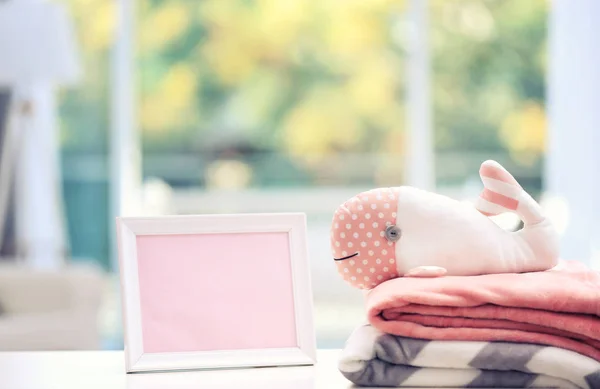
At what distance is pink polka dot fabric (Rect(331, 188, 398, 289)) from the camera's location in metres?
0.79

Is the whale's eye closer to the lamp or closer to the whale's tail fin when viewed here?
the whale's tail fin

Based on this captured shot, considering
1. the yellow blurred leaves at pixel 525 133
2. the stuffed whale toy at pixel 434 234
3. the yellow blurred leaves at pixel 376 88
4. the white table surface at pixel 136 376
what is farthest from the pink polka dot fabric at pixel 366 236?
the yellow blurred leaves at pixel 525 133

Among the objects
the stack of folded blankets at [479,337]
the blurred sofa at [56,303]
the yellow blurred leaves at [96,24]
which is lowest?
the blurred sofa at [56,303]

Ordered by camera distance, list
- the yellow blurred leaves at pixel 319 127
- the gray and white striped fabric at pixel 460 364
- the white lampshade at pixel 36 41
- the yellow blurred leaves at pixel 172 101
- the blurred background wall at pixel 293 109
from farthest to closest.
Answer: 1. the yellow blurred leaves at pixel 319 127
2. the yellow blurred leaves at pixel 172 101
3. the blurred background wall at pixel 293 109
4. the white lampshade at pixel 36 41
5. the gray and white striped fabric at pixel 460 364

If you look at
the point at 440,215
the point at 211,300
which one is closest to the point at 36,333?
the point at 211,300

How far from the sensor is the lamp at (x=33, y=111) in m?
3.43

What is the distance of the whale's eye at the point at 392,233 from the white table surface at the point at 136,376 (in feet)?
0.45

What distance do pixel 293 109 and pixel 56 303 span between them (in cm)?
301

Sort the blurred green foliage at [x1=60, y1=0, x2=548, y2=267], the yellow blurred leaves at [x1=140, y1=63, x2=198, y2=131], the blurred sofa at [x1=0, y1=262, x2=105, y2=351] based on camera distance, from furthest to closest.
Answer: the yellow blurred leaves at [x1=140, y1=63, x2=198, y2=131]
the blurred green foliage at [x1=60, y1=0, x2=548, y2=267]
the blurred sofa at [x1=0, y1=262, x2=105, y2=351]

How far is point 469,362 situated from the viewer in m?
0.73

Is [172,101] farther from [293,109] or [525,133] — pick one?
[525,133]

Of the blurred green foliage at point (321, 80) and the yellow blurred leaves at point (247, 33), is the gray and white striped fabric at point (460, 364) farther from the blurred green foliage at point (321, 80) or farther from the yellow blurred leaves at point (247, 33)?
the yellow blurred leaves at point (247, 33)

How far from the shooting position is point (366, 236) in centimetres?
79

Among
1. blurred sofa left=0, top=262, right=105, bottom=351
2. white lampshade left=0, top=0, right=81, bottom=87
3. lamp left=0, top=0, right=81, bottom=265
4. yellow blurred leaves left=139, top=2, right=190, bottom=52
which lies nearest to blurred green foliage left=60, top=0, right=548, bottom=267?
yellow blurred leaves left=139, top=2, right=190, bottom=52
